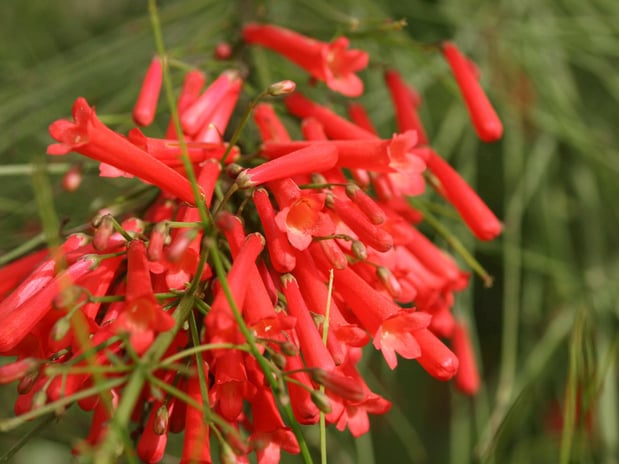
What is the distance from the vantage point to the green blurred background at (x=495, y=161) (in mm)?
1616

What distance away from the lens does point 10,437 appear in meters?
1.41

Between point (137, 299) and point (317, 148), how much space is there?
0.99 ft

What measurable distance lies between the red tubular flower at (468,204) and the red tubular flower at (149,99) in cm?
42

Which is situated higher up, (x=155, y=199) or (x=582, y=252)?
(x=155, y=199)

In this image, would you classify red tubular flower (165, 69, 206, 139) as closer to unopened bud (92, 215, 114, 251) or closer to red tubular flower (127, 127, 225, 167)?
red tubular flower (127, 127, 225, 167)

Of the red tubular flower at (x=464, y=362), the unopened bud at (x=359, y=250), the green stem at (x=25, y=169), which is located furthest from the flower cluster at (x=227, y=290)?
the red tubular flower at (x=464, y=362)

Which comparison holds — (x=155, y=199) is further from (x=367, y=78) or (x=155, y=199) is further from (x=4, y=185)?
(x=367, y=78)

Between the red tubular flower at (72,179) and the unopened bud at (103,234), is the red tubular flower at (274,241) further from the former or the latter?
the red tubular flower at (72,179)

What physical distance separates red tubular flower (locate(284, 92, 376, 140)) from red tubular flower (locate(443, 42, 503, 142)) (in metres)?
0.19

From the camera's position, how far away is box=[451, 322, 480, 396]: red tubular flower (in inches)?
60.0

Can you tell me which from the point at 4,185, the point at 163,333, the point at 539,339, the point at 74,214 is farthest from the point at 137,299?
the point at 539,339

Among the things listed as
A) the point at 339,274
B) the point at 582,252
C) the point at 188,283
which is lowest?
the point at 582,252

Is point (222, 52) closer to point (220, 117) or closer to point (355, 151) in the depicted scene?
point (220, 117)

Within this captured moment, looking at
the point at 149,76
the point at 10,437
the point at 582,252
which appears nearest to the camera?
the point at 149,76
